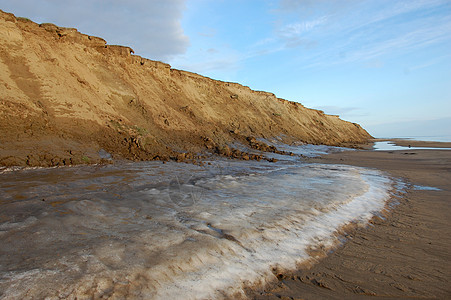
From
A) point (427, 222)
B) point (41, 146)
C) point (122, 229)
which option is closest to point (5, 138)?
point (41, 146)

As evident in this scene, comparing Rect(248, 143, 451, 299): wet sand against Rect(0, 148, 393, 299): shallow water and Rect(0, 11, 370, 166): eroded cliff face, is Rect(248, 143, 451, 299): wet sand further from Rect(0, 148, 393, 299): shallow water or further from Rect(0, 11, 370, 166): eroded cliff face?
Rect(0, 11, 370, 166): eroded cliff face

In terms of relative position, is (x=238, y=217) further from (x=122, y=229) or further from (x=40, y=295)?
(x=40, y=295)

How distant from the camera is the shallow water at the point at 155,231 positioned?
1.83 m

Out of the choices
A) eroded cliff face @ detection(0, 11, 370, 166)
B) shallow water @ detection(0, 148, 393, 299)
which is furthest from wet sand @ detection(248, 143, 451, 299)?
eroded cliff face @ detection(0, 11, 370, 166)

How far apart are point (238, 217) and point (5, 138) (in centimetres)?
643

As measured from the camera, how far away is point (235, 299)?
6.11 ft

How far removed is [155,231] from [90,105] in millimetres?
8228

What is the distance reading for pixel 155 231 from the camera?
8.87 feet

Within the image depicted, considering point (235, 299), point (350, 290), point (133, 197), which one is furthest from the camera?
point (133, 197)

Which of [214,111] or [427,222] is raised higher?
[214,111]

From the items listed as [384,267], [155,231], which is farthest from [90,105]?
[384,267]

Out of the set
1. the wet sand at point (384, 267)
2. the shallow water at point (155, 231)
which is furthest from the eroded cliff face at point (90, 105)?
the wet sand at point (384, 267)

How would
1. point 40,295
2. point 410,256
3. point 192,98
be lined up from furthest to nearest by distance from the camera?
point 192,98 → point 410,256 → point 40,295

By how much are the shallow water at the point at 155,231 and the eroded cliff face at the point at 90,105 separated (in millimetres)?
1815
